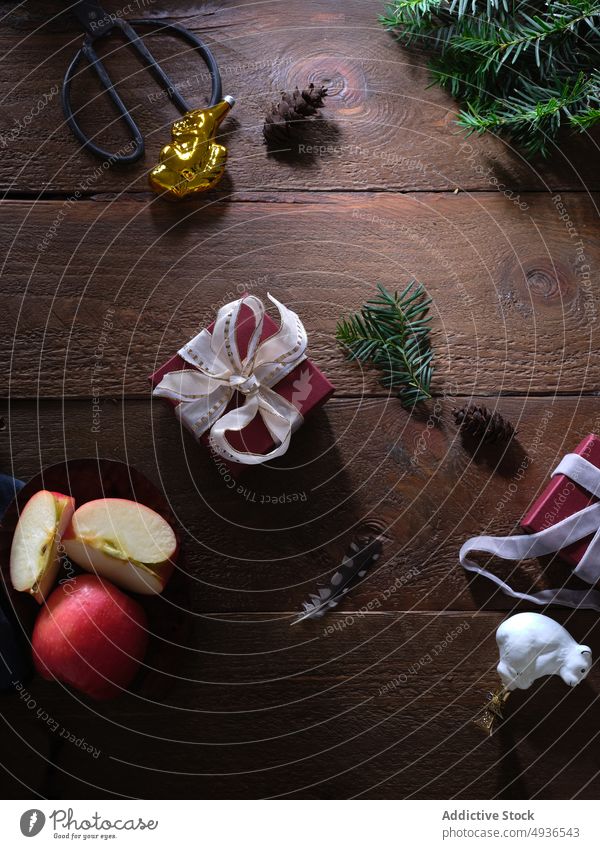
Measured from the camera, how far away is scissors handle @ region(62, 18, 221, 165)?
85 cm

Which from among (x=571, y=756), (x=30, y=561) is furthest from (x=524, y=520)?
(x=30, y=561)

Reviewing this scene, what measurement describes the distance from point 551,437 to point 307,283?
299 millimetres

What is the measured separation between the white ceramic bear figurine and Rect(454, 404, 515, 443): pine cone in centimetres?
18

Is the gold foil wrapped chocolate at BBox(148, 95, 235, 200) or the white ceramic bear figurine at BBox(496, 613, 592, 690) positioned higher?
the gold foil wrapped chocolate at BBox(148, 95, 235, 200)

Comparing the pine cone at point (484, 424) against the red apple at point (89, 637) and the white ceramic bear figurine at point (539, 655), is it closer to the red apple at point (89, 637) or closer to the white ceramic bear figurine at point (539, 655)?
the white ceramic bear figurine at point (539, 655)

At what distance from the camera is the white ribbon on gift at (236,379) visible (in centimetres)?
73

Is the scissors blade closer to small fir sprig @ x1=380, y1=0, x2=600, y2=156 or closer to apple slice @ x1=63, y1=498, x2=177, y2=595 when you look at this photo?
small fir sprig @ x1=380, y1=0, x2=600, y2=156

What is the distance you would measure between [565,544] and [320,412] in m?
0.27

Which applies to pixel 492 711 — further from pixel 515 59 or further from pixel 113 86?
pixel 113 86

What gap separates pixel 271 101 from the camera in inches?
33.8

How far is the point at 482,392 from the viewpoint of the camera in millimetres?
829

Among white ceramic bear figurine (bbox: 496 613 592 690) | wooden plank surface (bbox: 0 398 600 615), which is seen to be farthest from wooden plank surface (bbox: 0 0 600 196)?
white ceramic bear figurine (bbox: 496 613 592 690)

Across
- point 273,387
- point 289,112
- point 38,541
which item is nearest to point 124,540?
point 38,541

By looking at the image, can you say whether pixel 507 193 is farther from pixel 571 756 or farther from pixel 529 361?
pixel 571 756
